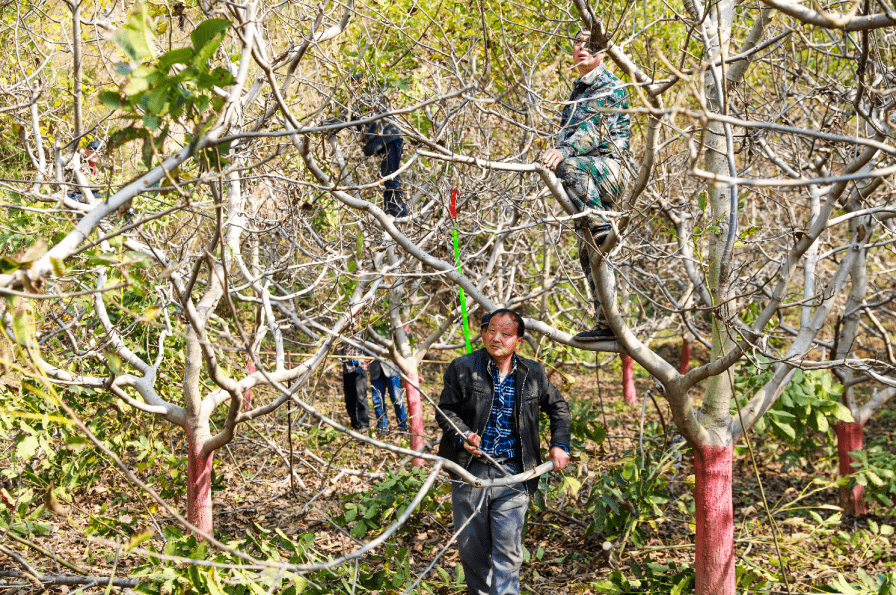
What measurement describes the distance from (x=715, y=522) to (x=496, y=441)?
140 cm

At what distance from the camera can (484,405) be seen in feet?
13.1

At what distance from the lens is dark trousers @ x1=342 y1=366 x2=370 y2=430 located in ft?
28.4

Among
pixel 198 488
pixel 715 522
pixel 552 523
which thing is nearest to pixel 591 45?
pixel 715 522

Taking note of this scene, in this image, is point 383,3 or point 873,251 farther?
point 873,251

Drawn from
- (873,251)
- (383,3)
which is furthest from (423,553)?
(873,251)

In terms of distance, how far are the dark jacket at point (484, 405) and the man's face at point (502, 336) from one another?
11cm

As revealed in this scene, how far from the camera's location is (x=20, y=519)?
4.59m

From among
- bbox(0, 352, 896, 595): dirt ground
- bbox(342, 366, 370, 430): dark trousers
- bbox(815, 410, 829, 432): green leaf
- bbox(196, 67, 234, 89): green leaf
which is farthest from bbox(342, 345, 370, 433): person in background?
bbox(196, 67, 234, 89): green leaf

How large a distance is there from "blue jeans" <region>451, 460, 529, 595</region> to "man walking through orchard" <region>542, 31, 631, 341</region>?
1.24 metres

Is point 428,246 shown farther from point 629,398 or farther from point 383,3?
point 629,398

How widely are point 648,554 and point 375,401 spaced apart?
4581 millimetres

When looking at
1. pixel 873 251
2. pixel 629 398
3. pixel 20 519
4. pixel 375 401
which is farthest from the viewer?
pixel 629 398

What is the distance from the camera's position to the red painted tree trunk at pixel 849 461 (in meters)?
5.96

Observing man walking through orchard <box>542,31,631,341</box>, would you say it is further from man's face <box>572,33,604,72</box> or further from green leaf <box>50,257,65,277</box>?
green leaf <box>50,257,65,277</box>
